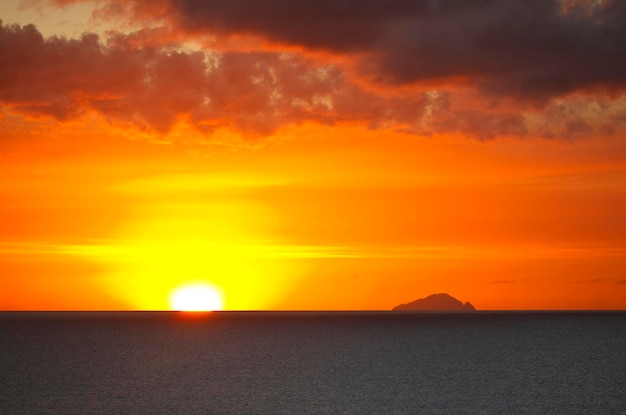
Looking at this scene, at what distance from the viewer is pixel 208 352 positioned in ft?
160

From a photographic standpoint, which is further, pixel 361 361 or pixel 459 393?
pixel 361 361

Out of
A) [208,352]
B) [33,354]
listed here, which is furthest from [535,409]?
[33,354]

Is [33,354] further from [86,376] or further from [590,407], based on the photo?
[590,407]

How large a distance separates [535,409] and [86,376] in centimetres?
1986

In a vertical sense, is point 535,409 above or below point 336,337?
below

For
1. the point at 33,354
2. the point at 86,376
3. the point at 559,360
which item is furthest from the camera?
the point at 33,354

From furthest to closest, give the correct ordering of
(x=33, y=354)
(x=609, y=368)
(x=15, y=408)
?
(x=33, y=354), (x=609, y=368), (x=15, y=408)

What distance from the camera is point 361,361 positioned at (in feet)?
143

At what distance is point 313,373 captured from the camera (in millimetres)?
38344

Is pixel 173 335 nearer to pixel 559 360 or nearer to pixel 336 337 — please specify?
pixel 336 337

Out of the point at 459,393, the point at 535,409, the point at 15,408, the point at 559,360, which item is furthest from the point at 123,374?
the point at 559,360

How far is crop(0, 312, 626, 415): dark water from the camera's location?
2906 centimetres

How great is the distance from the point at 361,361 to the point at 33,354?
62.4 feet

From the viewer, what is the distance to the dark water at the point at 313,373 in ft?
95.3
